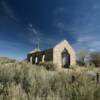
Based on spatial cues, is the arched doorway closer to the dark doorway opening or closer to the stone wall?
the dark doorway opening

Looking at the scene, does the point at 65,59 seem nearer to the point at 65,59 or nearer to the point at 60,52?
the point at 65,59

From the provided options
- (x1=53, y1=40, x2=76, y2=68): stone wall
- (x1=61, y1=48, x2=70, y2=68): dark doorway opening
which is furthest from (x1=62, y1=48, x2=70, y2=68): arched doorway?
(x1=53, y1=40, x2=76, y2=68): stone wall

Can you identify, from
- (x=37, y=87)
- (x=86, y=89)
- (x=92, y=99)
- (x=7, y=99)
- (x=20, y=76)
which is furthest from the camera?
(x=20, y=76)

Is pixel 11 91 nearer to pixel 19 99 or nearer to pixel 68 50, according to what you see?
pixel 19 99

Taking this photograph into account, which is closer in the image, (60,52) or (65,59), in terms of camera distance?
(60,52)

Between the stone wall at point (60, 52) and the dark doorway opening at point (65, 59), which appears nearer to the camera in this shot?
the stone wall at point (60, 52)

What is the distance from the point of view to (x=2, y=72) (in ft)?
27.1

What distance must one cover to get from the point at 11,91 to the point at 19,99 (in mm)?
683

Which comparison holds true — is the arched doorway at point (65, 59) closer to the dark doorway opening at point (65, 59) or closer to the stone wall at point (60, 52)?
the dark doorway opening at point (65, 59)

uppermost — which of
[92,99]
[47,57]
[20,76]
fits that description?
[47,57]

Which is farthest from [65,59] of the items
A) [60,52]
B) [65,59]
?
[60,52]

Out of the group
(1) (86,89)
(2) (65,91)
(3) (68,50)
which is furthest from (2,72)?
(3) (68,50)

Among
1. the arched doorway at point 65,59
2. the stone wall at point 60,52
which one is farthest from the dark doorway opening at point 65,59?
the stone wall at point 60,52

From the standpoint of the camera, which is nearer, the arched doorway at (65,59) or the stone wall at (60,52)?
the stone wall at (60,52)
